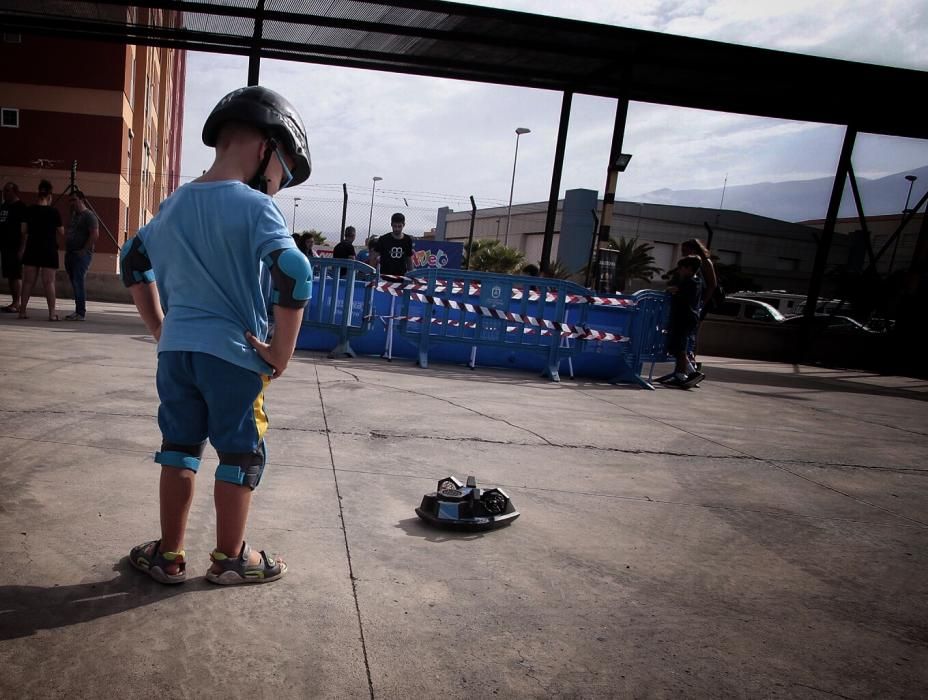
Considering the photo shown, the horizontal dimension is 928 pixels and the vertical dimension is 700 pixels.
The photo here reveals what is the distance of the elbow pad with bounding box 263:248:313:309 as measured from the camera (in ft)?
5.99

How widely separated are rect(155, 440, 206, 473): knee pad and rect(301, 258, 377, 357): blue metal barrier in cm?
604

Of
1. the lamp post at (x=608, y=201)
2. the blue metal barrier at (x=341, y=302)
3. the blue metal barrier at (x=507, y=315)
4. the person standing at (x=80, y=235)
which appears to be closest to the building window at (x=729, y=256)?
the lamp post at (x=608, y=201)

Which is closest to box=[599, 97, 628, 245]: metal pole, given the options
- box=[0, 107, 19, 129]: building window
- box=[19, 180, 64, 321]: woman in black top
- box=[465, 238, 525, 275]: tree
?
box=[19, 180, 64, 321]: woman in black top

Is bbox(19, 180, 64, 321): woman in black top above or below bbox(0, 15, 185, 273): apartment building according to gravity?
below

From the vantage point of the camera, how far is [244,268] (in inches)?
74.6

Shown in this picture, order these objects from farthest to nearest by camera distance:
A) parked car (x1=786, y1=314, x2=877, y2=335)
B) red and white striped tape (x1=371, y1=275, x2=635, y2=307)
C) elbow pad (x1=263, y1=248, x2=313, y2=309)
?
parked car (x1=786, y1=314, x2=877, y2=335), red and white striped tape (x1=371, y1=275, x2=635, y2=307), elbow pad (x1=263, y1=248, x2=313, y2=309)

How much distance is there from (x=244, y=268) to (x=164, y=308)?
16.7 inches

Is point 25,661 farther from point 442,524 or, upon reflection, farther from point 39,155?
point 39,155

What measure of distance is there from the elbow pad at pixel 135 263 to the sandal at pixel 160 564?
88cm

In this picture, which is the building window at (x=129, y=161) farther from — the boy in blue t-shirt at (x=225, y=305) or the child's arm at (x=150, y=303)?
the boy in blue t-shirt at (x=225, y=305)

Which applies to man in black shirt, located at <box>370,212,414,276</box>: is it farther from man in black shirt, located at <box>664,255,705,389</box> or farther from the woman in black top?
the woman in black top

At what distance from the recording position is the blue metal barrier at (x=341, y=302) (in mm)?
8039

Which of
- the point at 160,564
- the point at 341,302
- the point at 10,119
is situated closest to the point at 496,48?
the point at 341,302

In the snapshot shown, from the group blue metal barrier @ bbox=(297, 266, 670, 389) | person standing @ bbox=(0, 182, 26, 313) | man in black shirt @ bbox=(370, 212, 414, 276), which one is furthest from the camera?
Answer: man in black shirt @ bbox=(370, 212, 414, 276)
